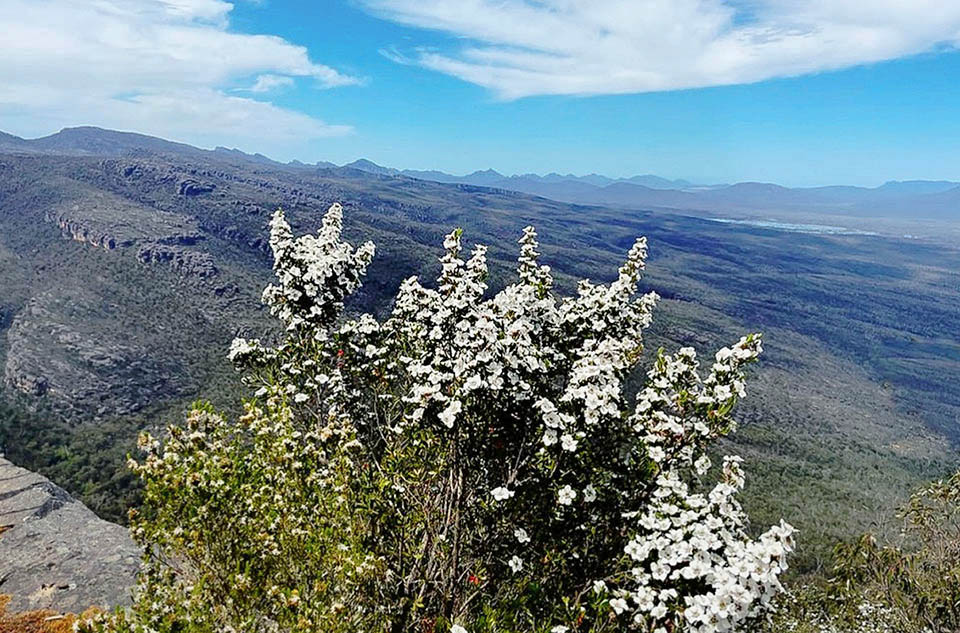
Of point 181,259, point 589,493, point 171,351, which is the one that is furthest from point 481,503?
point 181,259

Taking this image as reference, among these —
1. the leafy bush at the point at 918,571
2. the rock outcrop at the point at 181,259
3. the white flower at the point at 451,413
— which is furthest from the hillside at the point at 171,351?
the white flower at the point at 451,413

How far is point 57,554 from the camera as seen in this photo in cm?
1034

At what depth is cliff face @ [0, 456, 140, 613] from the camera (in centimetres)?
907

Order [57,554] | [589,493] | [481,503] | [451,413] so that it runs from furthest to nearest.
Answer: [57,554]
[481,503]
[589,493]
[451,413]

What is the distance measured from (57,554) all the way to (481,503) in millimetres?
8207

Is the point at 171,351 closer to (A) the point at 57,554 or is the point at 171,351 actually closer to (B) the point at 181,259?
(B) the point at 181,259

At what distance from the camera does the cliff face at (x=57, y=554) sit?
9070 mm

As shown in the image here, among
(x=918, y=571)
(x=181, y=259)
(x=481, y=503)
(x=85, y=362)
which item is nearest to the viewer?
(x=481, y=503)

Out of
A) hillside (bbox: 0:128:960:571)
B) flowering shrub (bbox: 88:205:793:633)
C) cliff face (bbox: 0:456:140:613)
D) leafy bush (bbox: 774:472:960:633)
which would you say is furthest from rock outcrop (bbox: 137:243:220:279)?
flowering shrub (bbox: 88:205:793:633)

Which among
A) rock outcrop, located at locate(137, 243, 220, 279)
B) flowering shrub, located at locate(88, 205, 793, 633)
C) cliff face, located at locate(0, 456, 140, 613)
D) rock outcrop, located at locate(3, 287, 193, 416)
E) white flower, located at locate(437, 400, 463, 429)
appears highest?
white flower, located at locate(437, 400, 463, 429)

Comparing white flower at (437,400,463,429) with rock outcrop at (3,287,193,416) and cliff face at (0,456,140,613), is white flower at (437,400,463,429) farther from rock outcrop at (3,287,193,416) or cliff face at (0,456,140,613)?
rock outcrop at (3,287,193,416)

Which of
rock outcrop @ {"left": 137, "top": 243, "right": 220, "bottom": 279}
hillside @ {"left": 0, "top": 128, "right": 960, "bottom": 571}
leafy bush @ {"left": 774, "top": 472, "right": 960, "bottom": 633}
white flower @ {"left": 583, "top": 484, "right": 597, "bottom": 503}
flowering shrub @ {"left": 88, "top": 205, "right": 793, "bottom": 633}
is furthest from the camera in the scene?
rock outcrop @ {"left": 137, "top": 243, "right": 220, "bottom": 279}

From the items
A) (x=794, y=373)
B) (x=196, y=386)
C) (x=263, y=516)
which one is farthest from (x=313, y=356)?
(x=794, y=373)

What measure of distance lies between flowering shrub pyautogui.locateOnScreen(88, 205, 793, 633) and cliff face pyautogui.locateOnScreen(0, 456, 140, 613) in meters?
3.49
